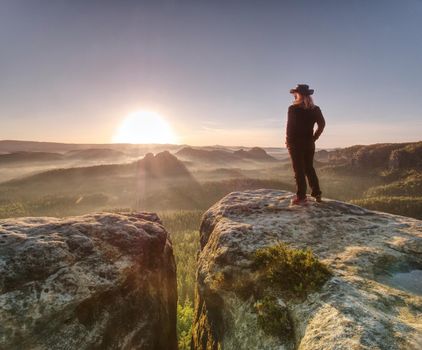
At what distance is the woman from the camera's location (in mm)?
9484

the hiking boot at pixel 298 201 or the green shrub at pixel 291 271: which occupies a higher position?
the hiking boot at pixel 298 201

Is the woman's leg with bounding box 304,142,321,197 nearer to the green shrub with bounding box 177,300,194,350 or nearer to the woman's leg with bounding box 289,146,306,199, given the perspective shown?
the woman's leg with bounding box 289,146,306,199

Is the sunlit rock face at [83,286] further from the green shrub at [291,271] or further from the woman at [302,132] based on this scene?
the woman at [302,132]

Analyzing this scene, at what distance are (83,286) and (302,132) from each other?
280 inches

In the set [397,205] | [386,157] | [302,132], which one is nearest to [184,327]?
[302,132]

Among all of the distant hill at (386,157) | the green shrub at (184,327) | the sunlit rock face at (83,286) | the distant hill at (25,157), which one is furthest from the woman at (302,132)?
the distant hill at (25,157)

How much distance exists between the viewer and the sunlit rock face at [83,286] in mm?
4906

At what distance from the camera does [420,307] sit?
4.53 m

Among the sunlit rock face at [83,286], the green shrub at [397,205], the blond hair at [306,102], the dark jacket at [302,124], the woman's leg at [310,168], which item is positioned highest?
the blond hair at [306,102]

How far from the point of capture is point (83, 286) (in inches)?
217

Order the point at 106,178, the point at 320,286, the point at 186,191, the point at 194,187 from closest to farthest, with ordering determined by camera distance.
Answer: the point at 320,286, the point at 186,191, the point at 194,187, the point at 106,178

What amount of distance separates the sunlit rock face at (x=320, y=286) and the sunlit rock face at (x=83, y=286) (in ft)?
3.60

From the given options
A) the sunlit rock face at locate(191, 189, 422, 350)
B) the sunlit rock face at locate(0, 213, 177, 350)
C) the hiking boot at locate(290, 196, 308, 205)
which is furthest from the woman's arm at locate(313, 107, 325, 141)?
the sunlit rock face at locate(0, 213, 177, 350)

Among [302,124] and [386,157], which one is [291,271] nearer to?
[302,124]
